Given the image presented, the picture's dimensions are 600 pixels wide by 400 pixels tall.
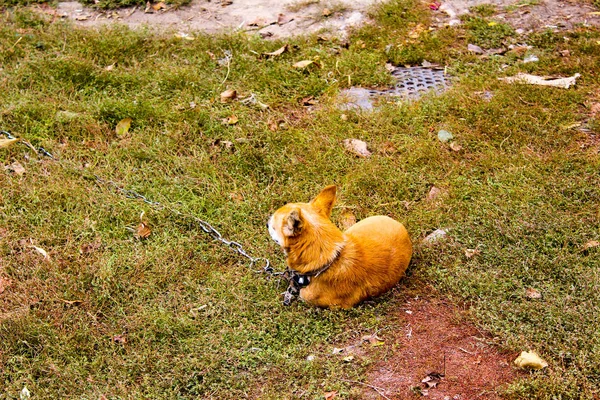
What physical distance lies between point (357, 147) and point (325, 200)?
5.70ft

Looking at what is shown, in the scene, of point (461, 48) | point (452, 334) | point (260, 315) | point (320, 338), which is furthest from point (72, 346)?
point (461, 48)

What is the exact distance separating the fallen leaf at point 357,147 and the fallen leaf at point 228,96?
1.43 meters

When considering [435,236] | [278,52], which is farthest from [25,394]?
[278,52]

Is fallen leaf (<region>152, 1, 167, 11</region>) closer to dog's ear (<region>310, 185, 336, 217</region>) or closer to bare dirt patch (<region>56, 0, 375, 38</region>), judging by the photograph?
bare dirt patch (<region>56, 0, 375, 38</region>)

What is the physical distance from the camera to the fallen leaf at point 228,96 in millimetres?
6535

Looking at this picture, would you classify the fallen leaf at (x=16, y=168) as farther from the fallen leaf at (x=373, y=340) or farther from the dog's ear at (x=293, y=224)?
the fallen leaf at (x=373, y=340)

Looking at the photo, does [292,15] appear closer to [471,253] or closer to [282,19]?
[282,19]

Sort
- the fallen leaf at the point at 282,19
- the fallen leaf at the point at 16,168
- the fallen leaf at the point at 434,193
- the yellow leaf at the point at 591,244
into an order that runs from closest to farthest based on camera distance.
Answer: the yellow leaf at the point at 591,244 < the fallen leaf at the point at 434,193 < the fallen leaf at the point at 16,168 < the fallen leaf at the point at 282,19

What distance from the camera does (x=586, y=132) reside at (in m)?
5.81

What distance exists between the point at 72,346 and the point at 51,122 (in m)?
2.93

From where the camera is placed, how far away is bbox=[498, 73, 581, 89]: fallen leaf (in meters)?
6.45

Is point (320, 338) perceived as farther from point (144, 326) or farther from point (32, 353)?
point (32, 353)

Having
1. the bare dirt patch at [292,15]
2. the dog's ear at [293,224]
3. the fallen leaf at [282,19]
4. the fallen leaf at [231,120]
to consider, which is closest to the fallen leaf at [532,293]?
the dog's ear at [293,224]

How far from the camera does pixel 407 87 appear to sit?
22.1 feet
